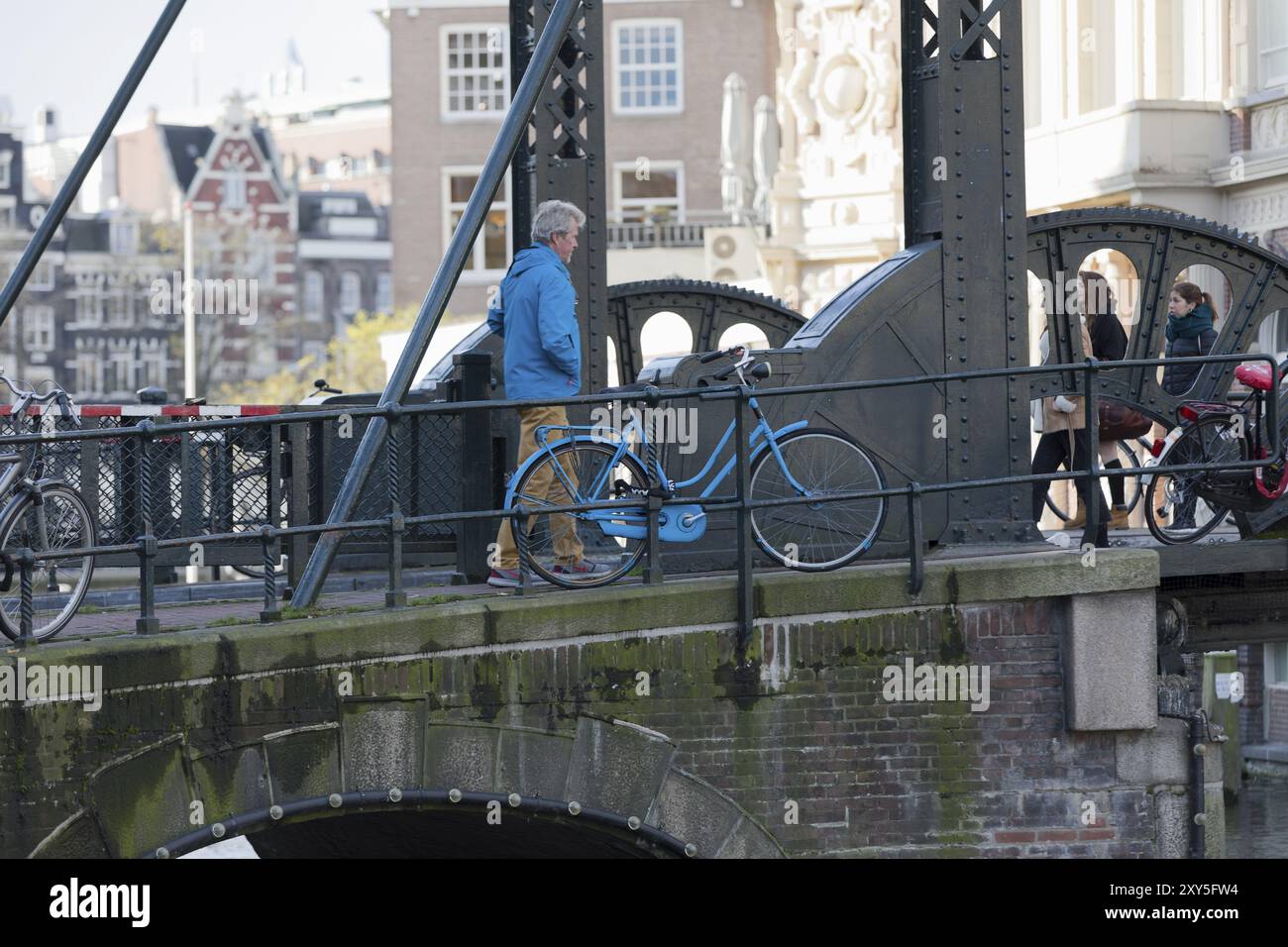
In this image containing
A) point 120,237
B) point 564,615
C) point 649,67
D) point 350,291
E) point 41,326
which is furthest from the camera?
point 350,291

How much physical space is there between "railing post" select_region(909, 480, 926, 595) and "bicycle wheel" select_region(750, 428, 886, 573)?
536mm

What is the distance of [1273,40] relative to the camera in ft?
81.8

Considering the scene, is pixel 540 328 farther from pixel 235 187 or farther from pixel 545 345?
pixel 235 187

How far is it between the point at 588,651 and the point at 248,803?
1708mm

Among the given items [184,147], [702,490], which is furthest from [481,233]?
[184,147]

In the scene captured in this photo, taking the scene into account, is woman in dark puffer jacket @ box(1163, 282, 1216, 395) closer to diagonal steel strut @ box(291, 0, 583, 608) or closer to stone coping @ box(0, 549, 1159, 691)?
stone coping @ box(0, 549, 1159, 691)

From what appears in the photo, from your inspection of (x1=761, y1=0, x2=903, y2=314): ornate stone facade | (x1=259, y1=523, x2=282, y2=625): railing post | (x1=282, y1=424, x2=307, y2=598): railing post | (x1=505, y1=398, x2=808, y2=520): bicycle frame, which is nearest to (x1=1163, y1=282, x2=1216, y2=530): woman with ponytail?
(x1=505, y1=398, x2=808, y2=520): bicycle frame

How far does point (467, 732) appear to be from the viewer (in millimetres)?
9875

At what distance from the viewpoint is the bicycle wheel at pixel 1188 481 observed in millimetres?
12117

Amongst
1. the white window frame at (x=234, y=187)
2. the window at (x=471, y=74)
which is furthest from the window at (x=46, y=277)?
the window at (x=471, y=74)

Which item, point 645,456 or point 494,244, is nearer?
point 645,456

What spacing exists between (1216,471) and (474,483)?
4.03m

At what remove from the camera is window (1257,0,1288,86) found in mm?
24750
